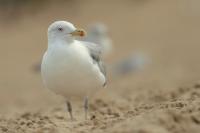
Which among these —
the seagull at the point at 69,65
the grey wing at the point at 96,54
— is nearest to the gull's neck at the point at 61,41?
the seagull at the point at 69,65

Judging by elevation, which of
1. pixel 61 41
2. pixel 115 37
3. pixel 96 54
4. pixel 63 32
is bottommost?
pixel 96 54

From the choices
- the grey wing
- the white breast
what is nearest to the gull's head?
the white breast

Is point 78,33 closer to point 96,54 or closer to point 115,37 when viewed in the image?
point 96,54

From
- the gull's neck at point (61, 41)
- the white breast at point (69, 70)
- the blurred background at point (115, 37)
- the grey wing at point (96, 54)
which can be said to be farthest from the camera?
the blurred background at point (115, 37)

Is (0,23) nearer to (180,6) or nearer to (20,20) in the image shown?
(20,20)

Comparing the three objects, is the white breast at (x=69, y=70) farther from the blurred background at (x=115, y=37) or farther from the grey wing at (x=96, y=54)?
the blurred background at (x=115, y=37)

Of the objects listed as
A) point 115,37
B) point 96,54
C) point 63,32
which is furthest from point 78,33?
point 115,37

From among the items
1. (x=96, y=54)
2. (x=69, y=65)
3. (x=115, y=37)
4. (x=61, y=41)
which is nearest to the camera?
(x=69, y=65)
